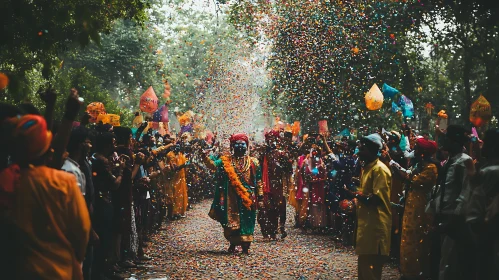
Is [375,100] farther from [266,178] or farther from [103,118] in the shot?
[103,118]

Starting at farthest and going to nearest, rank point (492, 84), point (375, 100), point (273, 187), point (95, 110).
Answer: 1. point (492, 84)
2. point (375, 100)
3. point (273, 187)
4. point (95, 110)

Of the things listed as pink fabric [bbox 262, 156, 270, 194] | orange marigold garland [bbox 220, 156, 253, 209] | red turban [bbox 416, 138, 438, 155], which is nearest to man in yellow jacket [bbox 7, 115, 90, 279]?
red turban [bbox 416, 138, 438, 155]

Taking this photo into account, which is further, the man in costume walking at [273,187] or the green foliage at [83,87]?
the green foliage at [83,87]

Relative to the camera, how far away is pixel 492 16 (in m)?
19.1

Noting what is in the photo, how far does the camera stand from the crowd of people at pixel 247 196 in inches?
147

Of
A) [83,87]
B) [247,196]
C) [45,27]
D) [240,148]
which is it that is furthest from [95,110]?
[83,87]

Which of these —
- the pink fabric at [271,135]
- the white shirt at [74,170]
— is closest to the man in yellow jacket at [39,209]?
the white shirt at [74,170]

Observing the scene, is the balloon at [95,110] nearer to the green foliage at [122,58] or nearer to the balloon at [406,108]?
the balloon at [406,108]

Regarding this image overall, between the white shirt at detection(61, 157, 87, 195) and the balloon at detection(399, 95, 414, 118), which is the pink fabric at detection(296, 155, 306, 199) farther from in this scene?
the white shirt at detection(61, 157, 87, 195)

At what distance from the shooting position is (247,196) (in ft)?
36.7

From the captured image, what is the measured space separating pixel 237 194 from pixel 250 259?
4.69 feet

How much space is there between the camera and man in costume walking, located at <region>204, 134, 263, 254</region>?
1095 centimetres

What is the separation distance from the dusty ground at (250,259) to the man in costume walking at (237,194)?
17.2 inches

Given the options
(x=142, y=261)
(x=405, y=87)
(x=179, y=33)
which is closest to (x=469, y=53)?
(x=405, y=87)
